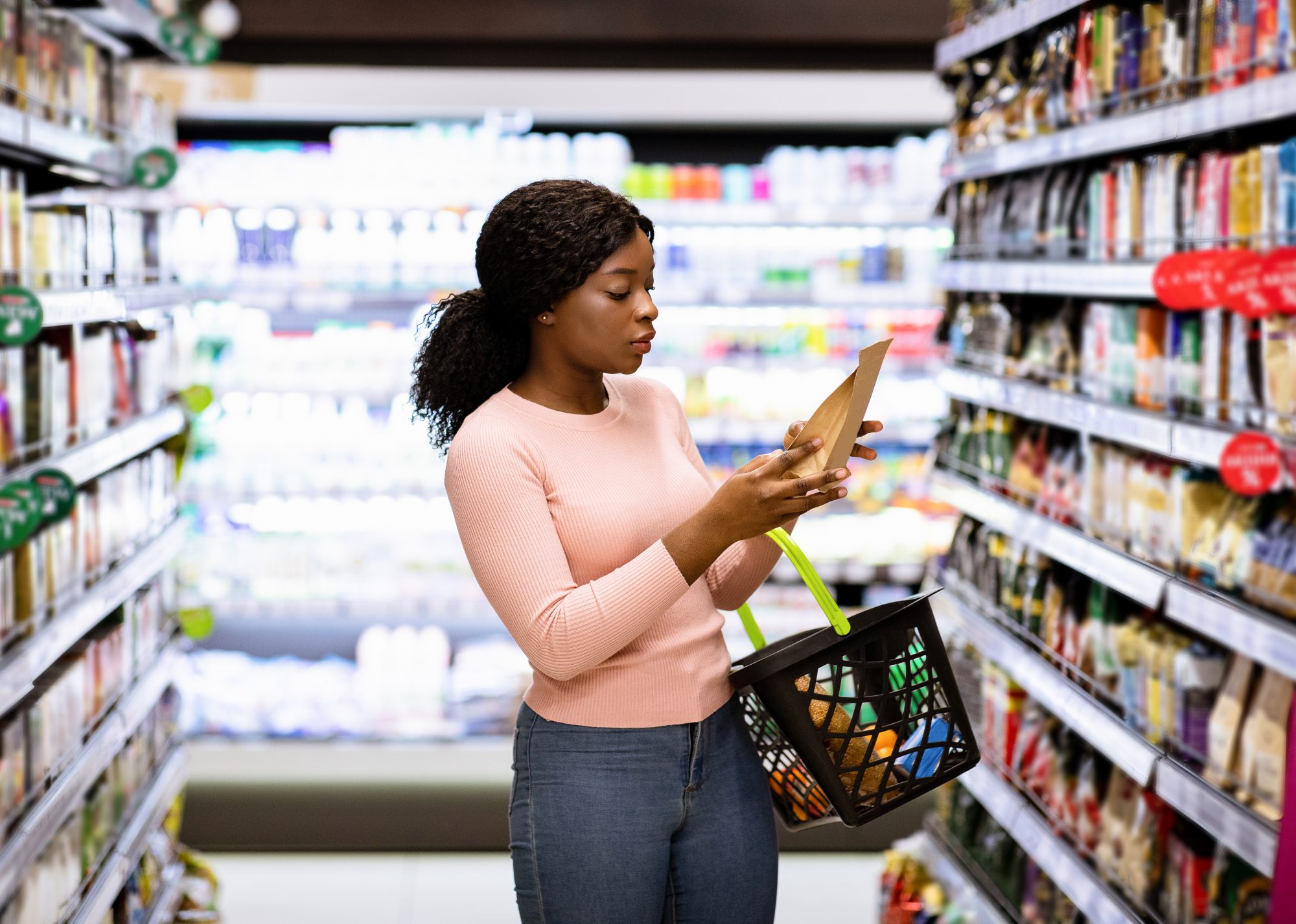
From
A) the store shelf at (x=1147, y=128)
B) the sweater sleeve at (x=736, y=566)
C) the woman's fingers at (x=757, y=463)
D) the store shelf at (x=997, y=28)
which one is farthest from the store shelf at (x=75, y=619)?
the store shelf at (x=997, y=28)

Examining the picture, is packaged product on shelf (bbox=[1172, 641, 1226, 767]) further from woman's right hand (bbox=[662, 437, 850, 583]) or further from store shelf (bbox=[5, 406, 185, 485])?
store shelf (bbox=[5, 406, 185, 485])

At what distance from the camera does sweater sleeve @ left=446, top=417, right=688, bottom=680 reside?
1580 mm

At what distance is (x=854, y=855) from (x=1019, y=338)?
191 cm

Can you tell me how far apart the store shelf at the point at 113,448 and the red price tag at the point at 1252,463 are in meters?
1.83

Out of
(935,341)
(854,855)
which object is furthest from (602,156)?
(854,855)

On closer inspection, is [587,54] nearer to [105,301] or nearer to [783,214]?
[783,214]

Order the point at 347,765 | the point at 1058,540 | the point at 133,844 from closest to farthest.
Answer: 1. the point at 1058,540
2. the point at 133,844
3. the point at 347,765

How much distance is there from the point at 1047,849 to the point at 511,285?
1.58m

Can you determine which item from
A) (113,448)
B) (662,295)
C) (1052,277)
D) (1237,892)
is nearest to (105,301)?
(113,448)

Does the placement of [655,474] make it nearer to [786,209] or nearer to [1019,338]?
[1019,338]

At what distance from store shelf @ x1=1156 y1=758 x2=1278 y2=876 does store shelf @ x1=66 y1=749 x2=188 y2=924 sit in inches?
74.4

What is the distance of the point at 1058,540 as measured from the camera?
2484mm

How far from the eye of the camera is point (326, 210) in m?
4.27

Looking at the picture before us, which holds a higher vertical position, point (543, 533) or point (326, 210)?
point (326, 210)
